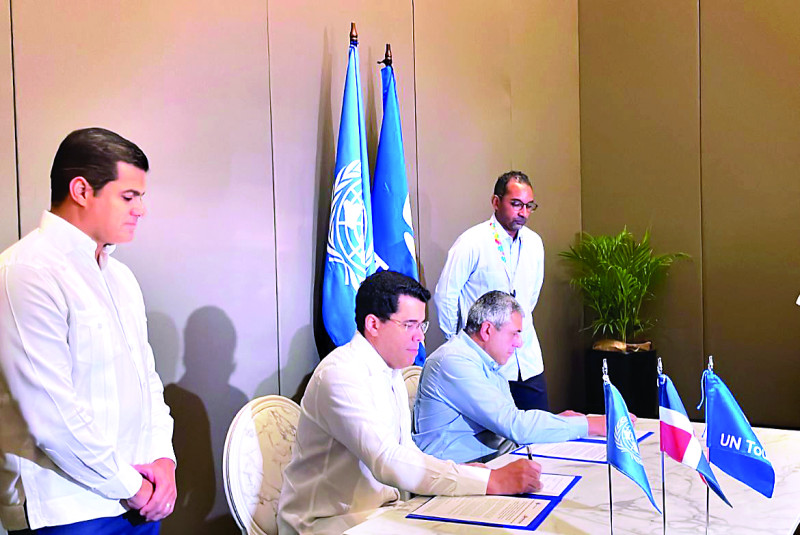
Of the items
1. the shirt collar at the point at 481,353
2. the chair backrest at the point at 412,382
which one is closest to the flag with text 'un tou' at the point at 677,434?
the shirt collar at the point at 481,353

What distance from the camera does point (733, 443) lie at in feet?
6.36

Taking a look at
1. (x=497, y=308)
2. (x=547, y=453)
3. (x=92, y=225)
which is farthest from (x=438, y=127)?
(x=92, y=225)

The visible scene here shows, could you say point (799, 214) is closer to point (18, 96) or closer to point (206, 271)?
point (206, 271)

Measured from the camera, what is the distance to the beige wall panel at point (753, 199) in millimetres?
5746

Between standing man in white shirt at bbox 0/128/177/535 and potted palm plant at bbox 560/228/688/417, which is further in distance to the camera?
potted palm plant at bbox 560/228/688/417

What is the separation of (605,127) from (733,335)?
1.85 meters

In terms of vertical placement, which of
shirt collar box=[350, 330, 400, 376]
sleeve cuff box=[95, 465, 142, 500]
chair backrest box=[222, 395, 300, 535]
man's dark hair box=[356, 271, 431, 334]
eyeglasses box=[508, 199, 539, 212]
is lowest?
chair backrest box=[222, 395, 300, 535]

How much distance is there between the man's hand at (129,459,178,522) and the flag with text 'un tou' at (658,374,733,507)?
1.22 metres

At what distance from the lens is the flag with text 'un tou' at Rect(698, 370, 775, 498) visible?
1893 millimetres

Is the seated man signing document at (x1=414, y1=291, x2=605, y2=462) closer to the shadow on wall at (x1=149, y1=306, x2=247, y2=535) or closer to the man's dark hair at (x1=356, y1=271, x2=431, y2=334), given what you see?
the man's dark hair at (x1=356, y1=271, x2=431, y2=334)

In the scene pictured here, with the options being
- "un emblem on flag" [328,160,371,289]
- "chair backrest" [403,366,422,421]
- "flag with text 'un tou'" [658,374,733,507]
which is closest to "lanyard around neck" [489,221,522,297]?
"chair backrest" [403,366,422,421]

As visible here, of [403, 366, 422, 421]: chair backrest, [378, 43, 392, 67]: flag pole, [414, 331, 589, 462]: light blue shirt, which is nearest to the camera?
[414, 331, 589, 462]: light blue shirt

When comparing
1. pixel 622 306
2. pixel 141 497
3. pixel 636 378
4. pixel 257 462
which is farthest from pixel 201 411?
pixel 622 306

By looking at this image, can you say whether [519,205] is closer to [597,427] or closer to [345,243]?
[345,243]
